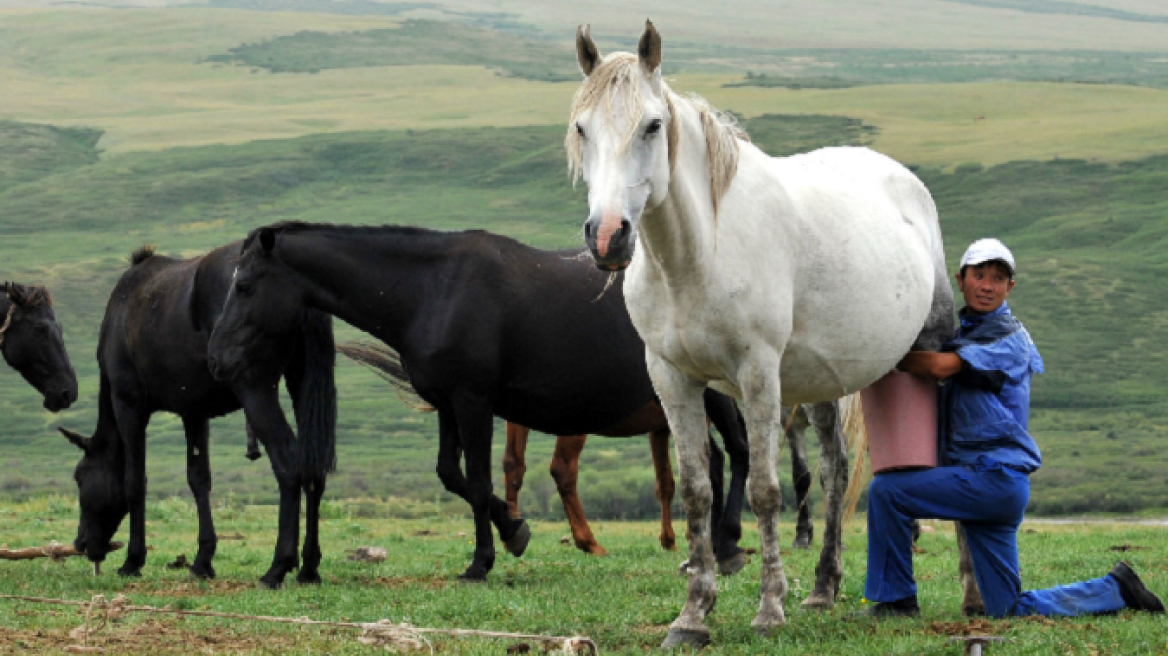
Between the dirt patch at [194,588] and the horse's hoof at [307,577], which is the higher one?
the dirt patch at [194,588]

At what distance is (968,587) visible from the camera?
7523 millimetres

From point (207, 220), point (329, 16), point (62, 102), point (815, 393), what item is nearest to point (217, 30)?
point (329, 16)

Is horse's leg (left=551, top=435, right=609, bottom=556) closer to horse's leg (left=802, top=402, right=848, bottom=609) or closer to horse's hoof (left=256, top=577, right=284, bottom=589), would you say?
horse's hoof (left=256, top=577, right=284, bottom=589)

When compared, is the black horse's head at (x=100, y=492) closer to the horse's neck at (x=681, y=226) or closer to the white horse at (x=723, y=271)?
the white horse at (x=723, y=271)

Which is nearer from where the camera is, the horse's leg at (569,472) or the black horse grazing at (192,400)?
the black horse grazing at (192,400)

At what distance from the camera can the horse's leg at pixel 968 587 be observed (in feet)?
24.4

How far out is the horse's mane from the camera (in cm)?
601

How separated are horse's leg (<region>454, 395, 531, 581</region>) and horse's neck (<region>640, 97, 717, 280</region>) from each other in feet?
10.8

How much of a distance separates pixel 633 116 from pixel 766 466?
1859 millimetres

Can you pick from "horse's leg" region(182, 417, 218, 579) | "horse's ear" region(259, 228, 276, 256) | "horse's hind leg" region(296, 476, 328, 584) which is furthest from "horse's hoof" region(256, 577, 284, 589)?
"horse's ear" region(259, 228, 276, 256)

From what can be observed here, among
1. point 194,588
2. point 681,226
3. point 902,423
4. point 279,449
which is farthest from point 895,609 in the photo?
point 194,588

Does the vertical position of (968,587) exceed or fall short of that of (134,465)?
it exceeds it

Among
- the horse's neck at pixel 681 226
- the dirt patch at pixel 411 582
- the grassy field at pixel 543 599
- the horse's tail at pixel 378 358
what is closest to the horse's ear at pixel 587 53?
the horse's neck at pixel 681 226

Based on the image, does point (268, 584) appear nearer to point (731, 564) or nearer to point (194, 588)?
point (194, 588)
